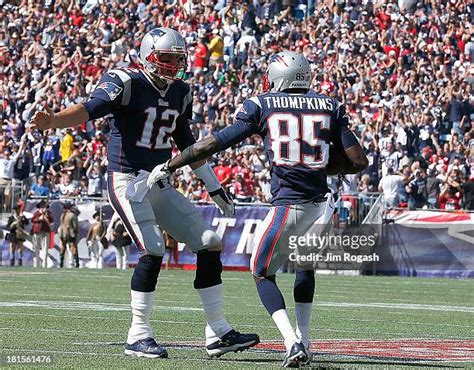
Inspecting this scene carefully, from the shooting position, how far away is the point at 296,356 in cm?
707

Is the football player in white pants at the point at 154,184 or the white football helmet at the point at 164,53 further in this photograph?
the white football helmet at the point at 164,53

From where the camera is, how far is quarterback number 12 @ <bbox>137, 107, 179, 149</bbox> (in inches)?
328

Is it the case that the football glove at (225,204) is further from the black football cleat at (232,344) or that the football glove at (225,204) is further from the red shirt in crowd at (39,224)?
the red shirt in crowd at (39,224)

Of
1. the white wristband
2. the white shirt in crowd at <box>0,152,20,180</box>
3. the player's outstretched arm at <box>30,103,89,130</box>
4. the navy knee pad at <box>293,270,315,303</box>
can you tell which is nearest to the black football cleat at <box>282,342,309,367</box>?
the navy knee pad at <box>293,270,315,303</box>

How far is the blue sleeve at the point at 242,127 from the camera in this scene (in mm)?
7434

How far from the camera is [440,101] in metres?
23.3

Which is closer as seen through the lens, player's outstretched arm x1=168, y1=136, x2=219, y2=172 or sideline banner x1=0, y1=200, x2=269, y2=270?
player's outstretched arm x1=168, y1=136, x2=219, y2=172

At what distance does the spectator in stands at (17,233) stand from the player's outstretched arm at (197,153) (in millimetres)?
16328

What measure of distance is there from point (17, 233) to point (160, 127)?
51.0ft

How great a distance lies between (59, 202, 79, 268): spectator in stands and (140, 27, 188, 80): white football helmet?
15.2 metres

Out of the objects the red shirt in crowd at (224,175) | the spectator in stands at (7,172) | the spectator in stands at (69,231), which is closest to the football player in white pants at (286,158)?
the red shirt in crowd at (224,175)

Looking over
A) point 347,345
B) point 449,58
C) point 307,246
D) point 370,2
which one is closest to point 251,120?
point 307,246

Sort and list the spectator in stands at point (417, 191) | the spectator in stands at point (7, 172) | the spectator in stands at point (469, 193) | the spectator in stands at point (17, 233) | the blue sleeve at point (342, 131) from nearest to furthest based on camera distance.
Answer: the blue sleeve at point (342, 131) → the spectator in stands at point (469, 193) → the spectator in stands at point (417, 191) → the spectator in stands at point (17, 233) → the spectator in stands at point (7, 172)

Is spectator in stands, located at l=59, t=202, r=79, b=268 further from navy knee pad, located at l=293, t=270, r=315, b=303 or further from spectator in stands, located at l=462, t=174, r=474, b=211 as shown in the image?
navy knee pad, located at l=293, t=270, r=315, b=303
